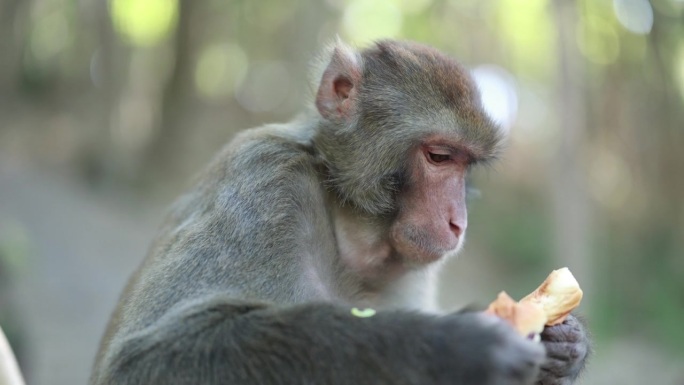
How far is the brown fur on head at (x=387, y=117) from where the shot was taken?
4.42 m

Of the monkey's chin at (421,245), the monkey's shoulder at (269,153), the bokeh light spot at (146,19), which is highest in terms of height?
the bokeh light spot at (146,19)

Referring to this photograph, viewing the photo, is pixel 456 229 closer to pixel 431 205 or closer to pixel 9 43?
pixel 431 205

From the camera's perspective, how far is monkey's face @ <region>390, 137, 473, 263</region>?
4348mm

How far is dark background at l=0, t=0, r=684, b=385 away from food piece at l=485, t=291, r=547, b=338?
5121mm

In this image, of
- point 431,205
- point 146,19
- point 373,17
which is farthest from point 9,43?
point 431,205

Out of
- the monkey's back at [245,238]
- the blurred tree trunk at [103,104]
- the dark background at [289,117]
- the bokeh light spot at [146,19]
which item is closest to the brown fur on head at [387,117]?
the monkey's back at [245,238]

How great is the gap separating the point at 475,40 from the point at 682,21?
8.85 m

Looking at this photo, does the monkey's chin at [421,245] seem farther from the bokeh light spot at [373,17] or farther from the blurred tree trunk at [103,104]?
the bokeh light spot at [373,17]

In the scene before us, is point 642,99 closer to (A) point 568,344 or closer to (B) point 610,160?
(B) point 610,160

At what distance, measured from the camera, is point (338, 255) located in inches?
179

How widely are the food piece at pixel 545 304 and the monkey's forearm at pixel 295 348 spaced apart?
1.04 ft

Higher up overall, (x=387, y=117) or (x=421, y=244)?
(x=387, y=117)

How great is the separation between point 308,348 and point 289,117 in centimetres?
1735

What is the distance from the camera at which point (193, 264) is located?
3881mm
